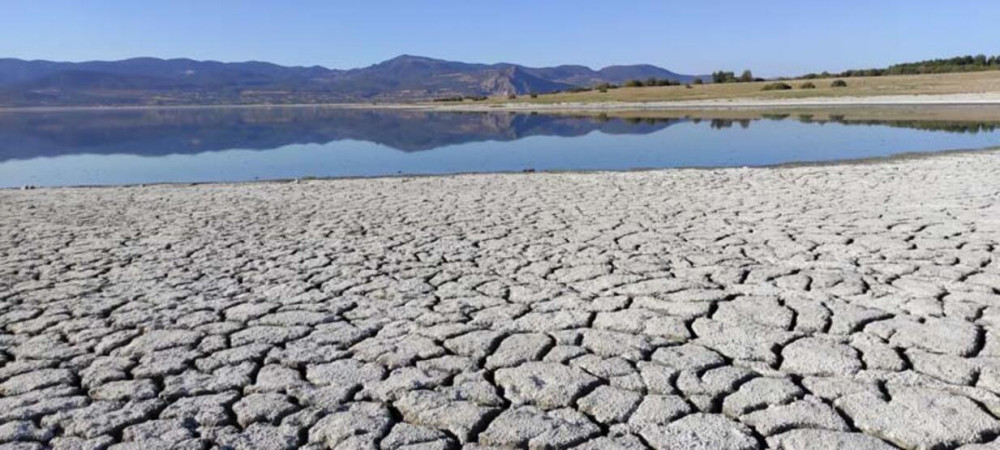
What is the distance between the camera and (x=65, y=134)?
2756 centimetres

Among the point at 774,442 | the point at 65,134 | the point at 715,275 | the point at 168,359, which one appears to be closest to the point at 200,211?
the point at 168,359

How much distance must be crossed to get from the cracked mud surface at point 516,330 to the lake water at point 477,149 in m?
6.41

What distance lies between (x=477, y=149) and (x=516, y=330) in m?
13.5

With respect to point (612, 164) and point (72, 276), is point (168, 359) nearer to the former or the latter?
point (72, 276)

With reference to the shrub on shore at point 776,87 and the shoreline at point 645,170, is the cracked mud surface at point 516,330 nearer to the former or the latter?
the shoreline at point 645,170

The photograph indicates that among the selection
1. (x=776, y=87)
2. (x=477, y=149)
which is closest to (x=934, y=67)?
(x=776, y=87)

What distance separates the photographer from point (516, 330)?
362cm

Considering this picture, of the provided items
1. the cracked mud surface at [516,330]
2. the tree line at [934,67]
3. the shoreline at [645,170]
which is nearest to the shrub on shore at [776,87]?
the tree line at [934,67]

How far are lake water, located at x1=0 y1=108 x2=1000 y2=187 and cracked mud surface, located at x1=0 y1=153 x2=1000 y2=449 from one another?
641 centimetres

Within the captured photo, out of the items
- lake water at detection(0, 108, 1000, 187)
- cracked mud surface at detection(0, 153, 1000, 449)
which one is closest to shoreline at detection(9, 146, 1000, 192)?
lake water at detection(0, 108, 1000, 187)

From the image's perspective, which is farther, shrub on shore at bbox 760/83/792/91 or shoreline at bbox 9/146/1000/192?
shrub on shore at bbox 760/83/792/91

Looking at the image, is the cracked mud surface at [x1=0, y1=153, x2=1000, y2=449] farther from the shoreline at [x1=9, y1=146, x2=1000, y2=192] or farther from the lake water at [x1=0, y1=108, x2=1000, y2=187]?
the lake water at [x1=0, y1=108, x2=1000, y2=187]

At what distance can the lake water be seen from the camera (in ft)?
42.9

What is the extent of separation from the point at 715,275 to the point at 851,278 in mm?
739
